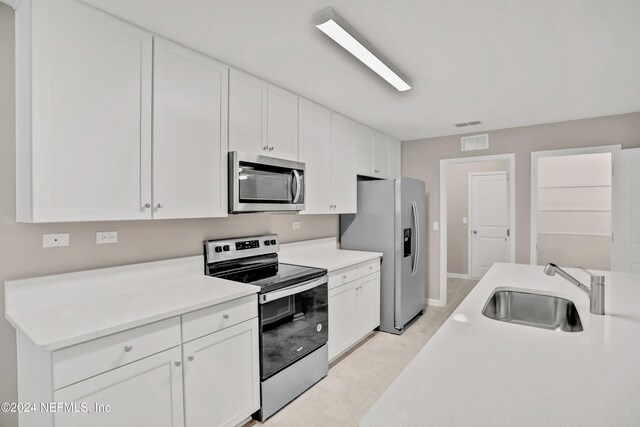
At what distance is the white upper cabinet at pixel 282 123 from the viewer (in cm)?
266

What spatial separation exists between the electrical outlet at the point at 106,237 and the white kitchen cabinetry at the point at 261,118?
36.4 inches

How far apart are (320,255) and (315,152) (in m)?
1.08

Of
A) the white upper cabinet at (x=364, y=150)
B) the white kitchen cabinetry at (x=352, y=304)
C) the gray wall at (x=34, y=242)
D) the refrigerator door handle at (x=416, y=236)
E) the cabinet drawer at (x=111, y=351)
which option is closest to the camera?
the cabinet drawer at (x=111, y=351)

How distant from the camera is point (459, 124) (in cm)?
402

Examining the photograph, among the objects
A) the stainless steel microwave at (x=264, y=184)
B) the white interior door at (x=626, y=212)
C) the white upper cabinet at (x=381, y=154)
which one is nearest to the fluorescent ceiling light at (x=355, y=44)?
the stainless steel microwave at (x=264, y=184)

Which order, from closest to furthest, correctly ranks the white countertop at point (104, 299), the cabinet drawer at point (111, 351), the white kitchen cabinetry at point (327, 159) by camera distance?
the cabinet drawer at point (111, 351)
the white countertop at point (104, 299)
the white kitchen cabinetry at point (327, 159)

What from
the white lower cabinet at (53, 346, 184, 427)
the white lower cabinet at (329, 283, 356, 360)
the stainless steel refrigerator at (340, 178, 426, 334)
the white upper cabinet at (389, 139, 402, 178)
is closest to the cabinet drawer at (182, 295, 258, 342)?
the white lower cabinet at (53, 346, 184, 427)

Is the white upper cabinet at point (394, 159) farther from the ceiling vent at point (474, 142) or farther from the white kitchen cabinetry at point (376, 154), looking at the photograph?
the ceiling vent at point (474, 142)

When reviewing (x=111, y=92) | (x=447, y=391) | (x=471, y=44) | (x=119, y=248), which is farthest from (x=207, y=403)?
(x=471, y=44)

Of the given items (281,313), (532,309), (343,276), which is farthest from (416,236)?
(281,313)

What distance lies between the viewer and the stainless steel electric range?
218cm

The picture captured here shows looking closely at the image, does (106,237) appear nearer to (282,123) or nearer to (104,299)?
(104,299)

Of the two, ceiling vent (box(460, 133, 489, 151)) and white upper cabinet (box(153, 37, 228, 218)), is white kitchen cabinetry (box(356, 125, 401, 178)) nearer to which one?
ceiling vent (box(460, 133, 489, 151))

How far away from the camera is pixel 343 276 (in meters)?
3.04
